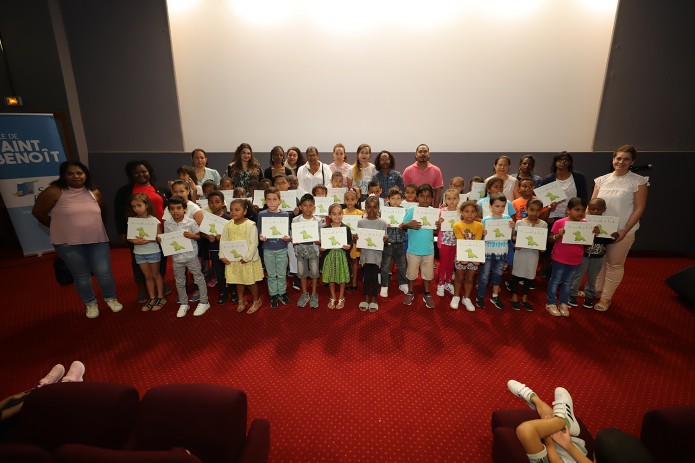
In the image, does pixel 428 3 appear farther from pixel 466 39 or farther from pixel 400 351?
pixel 400 351

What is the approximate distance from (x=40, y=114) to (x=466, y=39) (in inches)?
299

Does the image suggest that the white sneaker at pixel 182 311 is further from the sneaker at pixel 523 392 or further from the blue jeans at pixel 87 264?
the sneaker at pixel 523 392

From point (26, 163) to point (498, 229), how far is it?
7601 millimetres

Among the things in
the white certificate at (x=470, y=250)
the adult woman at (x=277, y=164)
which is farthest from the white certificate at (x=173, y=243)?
the white certificate at (x=470, y=250)

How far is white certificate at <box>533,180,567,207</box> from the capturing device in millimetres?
3879

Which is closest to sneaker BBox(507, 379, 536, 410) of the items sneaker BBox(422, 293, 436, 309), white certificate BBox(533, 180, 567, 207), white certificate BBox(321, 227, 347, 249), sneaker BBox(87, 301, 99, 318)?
sneaker BBox(422, 293, 436, 309)

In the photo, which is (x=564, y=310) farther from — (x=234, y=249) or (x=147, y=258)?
(x=147, y=258)

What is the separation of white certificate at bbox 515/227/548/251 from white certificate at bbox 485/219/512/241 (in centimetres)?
11

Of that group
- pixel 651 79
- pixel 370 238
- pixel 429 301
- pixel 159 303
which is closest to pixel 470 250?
pixel 429 301

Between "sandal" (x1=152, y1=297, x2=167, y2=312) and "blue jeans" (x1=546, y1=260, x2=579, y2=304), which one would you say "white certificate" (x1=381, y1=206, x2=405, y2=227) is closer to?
"blue jeans" (x1=546, y1=260, x2=579, y2=304)

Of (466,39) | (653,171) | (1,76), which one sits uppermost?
(466,39)

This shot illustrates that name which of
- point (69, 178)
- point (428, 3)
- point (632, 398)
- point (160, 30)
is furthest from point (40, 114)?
point (632, 398)

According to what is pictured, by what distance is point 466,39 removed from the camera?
569cm

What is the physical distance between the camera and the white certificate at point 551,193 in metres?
3.88
